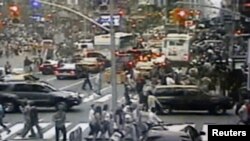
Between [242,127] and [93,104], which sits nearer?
[242,127]

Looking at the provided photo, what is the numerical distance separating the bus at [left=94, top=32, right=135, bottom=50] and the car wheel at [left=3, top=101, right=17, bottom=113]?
0.63 metres

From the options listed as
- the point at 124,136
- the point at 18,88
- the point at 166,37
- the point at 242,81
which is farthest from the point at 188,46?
the point at 18,88

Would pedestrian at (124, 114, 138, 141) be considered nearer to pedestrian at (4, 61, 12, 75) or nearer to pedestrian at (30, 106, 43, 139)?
pedestrian at (30, 106, 43, 139)

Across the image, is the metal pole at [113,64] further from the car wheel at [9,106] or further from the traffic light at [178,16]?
the car wheel at [9,106]

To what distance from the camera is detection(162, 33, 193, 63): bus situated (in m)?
4.15

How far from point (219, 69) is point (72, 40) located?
3.09ft

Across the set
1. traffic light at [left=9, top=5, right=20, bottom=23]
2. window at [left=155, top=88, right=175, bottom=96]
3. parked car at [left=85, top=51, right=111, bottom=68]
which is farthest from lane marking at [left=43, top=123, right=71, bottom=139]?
traffic light at [left=9, top=5, right=20, bottom=23]

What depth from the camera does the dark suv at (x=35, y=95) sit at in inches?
165

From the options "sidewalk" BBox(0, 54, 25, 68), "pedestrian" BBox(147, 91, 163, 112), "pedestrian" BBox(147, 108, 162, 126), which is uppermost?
"sidewalk" BBox(0, 54, 25, 68)

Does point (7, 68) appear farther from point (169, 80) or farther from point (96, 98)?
point (169, 80)

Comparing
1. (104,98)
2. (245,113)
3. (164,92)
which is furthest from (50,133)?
(245,113)

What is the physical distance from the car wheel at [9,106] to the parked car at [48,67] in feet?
0.90

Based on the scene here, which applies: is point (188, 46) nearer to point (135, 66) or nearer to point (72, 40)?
point (135, 66)

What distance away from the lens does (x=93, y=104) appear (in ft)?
13.9
